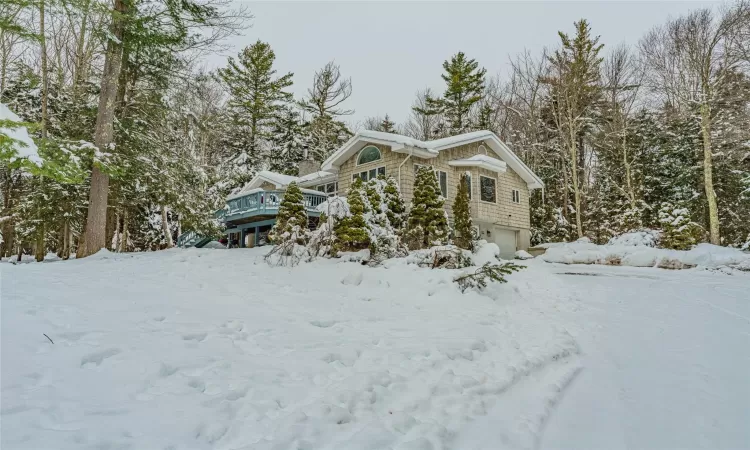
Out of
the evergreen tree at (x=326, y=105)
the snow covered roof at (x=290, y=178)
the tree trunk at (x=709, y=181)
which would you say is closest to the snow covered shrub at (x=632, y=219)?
the tree trunk at (x=709, y=181)

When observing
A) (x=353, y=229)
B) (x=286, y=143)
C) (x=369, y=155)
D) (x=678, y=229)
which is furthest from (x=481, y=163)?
(x=286, y=143)

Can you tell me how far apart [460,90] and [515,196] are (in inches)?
459

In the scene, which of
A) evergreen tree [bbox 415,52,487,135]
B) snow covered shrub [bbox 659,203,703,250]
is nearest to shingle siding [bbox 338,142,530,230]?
snow covered shrub [bbox 659,203,703,250]

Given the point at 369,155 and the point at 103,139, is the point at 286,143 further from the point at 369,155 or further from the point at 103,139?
the point at 103,139

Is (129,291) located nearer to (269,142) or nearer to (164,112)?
(164,112)

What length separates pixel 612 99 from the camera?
24.6 metres

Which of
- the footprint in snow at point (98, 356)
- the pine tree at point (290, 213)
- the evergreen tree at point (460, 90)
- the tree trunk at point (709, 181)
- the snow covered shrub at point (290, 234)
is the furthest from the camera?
the evergreen tree at point (460, 90)

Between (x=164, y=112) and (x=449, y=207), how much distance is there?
11.9 metres

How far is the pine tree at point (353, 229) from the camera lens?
33.8ft

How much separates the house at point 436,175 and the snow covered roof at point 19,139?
11563 millimetres

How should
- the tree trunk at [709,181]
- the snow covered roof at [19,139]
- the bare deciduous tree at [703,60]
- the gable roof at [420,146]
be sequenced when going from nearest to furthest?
the snow covered roof at [19,139] < the gable roof at [420,146] < the tree trunk at [709,181] < the bare deciduous tree at [703,60]

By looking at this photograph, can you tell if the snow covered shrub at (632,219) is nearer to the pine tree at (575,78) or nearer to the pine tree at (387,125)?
the pine tree at (575,78)

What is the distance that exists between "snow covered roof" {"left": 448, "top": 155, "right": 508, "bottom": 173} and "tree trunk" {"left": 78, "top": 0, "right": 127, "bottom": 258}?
13040mm

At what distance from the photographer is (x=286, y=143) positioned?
27.5 metres
